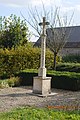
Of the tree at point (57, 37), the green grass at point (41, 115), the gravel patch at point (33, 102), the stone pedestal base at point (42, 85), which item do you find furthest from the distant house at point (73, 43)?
the green grass at point (41, 115)

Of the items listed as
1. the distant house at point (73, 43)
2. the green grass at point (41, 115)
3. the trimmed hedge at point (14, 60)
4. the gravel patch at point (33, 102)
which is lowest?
the gravel patch at point (33, 102)

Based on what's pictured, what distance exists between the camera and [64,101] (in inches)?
416

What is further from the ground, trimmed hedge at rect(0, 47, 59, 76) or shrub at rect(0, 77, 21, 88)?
trimmed hedge at rect(0, 47, 59, 76)

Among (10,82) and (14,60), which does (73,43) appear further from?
(10,82)

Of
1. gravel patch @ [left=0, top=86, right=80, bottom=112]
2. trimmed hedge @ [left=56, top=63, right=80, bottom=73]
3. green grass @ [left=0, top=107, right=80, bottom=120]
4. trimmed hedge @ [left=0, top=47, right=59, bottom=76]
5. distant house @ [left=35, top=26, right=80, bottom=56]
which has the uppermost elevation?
distant house @ [left=35, top=26, right=80, bottom=56]

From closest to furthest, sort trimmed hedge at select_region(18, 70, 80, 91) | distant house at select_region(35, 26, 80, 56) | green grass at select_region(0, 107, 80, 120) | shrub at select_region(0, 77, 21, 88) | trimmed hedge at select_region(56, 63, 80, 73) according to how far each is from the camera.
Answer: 1. green grass at select_region(0, 107, 80, 120)
2. trimmed hedge at select_region(18, 70, 80, 91)
3. shrub at select_region(0, 77, 21, 88)
4. trimmed hedge at select_region(56, 63, 80, 73)
5. distant house at select_region(35, 26, 80, 56)

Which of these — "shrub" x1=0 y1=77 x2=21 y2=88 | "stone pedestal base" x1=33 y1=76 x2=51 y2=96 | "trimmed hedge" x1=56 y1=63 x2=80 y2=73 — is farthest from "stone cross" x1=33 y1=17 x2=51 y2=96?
"trimmed hedge" x1=56 y1=63 x2=80 y2=73

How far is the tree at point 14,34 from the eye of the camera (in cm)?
2467

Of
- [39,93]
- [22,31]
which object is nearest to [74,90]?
[39,93]

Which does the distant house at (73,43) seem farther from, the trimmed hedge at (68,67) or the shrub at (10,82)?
the shrub at (10,82)

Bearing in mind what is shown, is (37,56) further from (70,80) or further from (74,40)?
(74,40)

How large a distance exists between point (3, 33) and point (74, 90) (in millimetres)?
13467

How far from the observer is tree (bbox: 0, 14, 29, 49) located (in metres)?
24.7

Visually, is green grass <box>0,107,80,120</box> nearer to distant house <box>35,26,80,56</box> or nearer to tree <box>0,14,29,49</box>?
tree <box>0,14,29,49</box>
